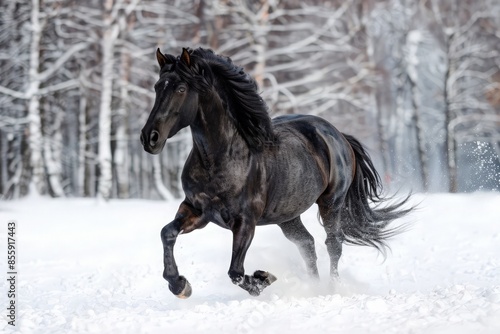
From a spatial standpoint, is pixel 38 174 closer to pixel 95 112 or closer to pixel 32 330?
pixel 95 112

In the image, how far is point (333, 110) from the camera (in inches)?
1079

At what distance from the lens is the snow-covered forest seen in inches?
677

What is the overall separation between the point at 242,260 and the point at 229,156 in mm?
793

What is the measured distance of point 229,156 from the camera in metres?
5.71

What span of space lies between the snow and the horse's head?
1.22 meters

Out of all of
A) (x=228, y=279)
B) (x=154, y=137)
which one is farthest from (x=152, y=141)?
(x=228, y=279)

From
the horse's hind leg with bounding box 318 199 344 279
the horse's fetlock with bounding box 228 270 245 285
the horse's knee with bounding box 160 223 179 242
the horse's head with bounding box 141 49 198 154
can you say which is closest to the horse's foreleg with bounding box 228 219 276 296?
the horse's fetlock with bounding box 228 270 245 285

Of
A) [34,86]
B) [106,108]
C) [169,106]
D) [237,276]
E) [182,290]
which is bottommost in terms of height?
[182,290]

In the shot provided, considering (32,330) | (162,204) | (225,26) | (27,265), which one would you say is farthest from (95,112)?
(32,330)

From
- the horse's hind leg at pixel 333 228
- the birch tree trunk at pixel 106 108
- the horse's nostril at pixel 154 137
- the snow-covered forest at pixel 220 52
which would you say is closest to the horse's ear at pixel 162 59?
the horse's nostril at pixel 154 137

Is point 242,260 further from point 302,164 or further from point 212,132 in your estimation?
point 302,164

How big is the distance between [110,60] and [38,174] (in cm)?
309

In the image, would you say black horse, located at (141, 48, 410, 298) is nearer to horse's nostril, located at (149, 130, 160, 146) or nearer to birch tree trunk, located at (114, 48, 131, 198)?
horse's nostril, located at (149, 130, 160, 146)

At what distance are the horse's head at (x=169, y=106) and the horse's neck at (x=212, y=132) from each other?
5.4 inches
